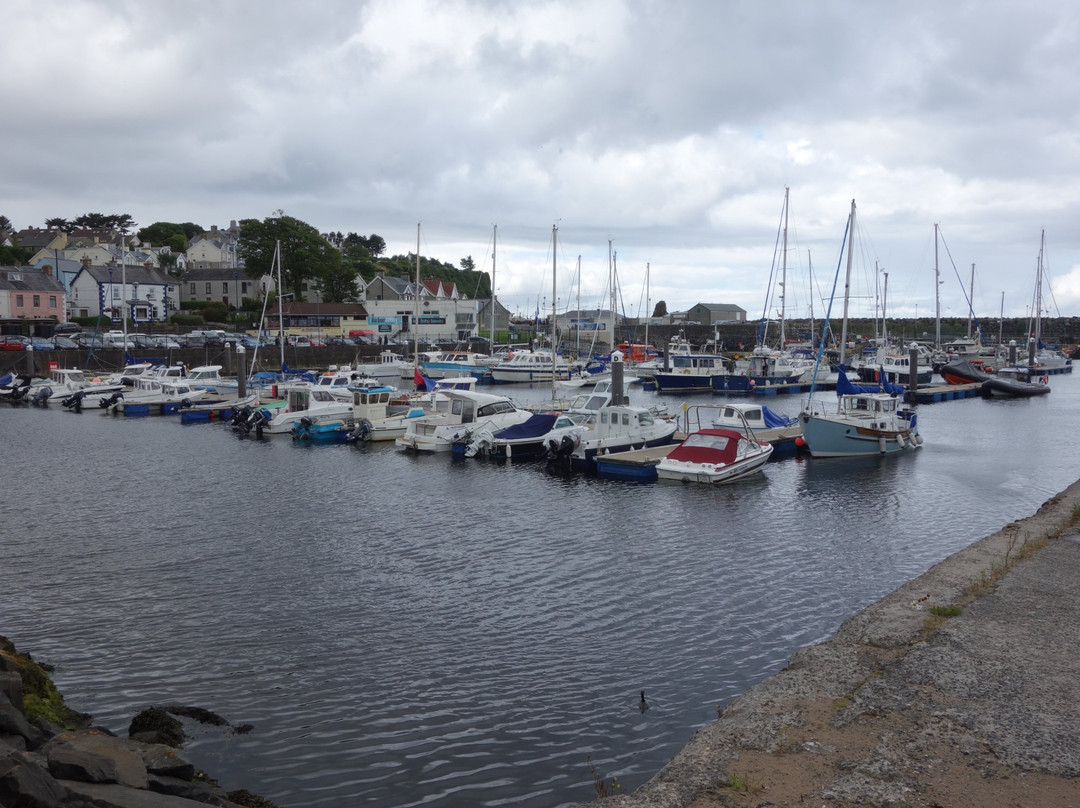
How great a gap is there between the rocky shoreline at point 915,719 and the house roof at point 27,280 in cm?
9704

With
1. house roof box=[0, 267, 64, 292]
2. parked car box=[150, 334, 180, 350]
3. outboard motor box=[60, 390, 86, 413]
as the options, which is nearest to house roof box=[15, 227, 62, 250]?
house roof box=[0, 267, 64, 292]

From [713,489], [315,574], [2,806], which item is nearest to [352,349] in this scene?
[713,489]

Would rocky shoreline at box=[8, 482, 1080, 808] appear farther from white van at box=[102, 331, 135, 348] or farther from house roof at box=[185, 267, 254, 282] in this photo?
house roof at box=[185, 267, 254, 282]

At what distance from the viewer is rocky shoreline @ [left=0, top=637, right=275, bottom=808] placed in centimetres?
800

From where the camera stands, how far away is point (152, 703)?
13.2m

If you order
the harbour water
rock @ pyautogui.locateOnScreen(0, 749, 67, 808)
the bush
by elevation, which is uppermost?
the bush

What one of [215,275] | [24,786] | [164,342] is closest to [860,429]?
[24,786]

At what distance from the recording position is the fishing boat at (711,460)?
100 ft

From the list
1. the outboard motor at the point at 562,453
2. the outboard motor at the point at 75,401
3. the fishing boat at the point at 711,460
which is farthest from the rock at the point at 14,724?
the outboard motor at the point at 75,401

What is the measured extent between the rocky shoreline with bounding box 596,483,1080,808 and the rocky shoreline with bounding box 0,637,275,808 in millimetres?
4601

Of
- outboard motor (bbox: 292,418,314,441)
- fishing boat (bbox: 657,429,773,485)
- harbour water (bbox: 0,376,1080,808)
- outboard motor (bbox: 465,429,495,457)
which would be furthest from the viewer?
outboard motor (bbox: 292,418,314,441)

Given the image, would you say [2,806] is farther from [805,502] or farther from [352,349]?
[352,349]

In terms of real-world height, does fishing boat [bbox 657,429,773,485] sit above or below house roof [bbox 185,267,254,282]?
below

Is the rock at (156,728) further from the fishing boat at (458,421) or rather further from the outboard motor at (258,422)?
the outboard motor at (258,422)
